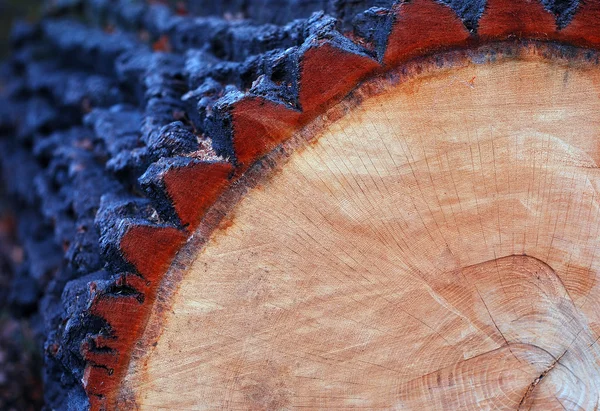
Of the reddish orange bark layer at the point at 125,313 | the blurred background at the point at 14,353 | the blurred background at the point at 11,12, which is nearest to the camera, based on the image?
the reddish orange bark layer at the point at 125,313

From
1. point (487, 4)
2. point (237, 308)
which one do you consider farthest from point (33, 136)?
point (487, 4)

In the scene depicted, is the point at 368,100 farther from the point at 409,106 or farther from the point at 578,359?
the point at 578,359

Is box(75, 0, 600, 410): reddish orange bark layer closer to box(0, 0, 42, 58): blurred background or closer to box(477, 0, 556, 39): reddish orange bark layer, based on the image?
box(477, 0, 556, 39): reddish orange bark layer

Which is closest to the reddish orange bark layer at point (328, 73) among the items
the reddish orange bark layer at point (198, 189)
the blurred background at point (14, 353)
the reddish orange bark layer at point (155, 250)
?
the reddish orange bark layer at point (198, 189)

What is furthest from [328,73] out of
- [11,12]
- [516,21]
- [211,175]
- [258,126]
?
[11,12]

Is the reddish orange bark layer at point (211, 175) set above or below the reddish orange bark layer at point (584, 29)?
below

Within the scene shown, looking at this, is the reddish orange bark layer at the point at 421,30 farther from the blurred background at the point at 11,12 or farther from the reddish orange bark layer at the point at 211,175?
the blurred background at the point at 11,12
